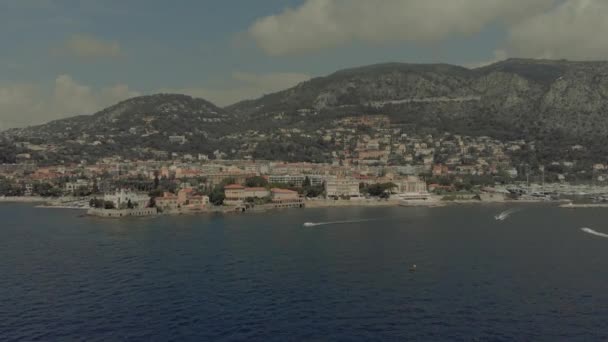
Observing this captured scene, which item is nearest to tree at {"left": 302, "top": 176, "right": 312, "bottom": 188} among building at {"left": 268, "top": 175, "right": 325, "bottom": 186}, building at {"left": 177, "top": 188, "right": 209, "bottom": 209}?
building at {"left": 268, "top": 175, "right": 325, "bottom": 186}

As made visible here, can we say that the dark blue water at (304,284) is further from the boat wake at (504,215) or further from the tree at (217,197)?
the tree at (217,197)

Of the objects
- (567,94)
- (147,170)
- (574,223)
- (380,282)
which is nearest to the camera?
(380,282)

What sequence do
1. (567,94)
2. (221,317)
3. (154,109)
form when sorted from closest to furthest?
1. (221,317)
2. (567,94)
3. (154,109)

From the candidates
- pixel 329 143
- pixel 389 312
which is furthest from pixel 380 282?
pixel 329 143

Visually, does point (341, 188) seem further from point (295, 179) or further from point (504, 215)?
point (504, 215)

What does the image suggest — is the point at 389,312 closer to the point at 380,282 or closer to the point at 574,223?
the point at 380,282

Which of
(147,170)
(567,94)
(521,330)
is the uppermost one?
(567,94)

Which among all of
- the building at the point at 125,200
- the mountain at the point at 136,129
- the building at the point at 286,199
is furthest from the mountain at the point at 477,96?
the building at the point at 125,200

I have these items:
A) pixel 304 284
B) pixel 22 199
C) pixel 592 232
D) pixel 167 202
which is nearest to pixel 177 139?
pixel 22 199
